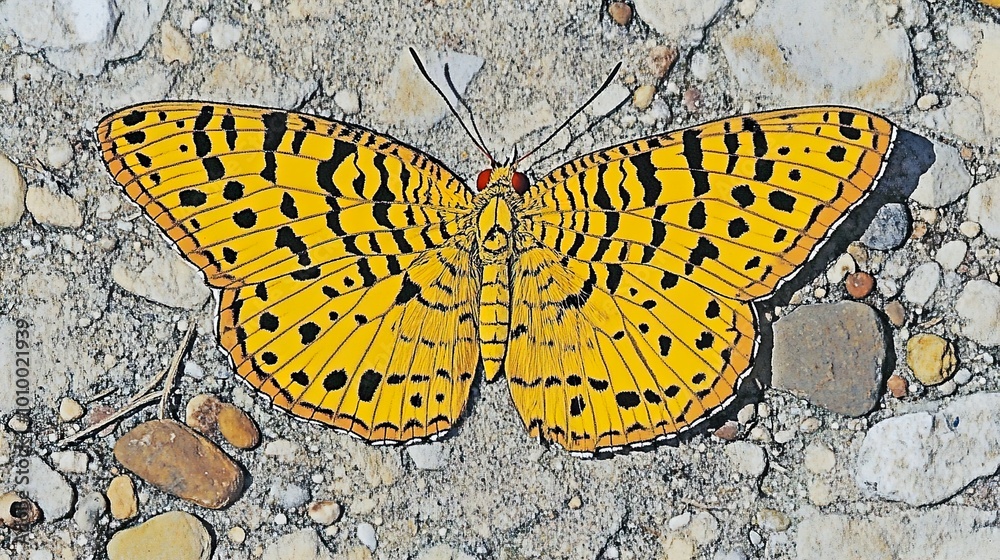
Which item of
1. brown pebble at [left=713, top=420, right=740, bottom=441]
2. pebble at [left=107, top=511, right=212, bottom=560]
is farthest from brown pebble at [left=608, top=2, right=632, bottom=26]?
pebble at [left=107, top=511, right=212, bottom=560]

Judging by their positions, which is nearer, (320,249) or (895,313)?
(320,249)

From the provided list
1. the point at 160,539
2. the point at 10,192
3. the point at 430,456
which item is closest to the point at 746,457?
the point at 430,456

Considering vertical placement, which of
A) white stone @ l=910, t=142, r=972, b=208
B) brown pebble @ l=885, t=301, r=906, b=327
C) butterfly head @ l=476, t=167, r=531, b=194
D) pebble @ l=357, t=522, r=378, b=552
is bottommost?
pebble @ l=357, t=522, r=378, b=552

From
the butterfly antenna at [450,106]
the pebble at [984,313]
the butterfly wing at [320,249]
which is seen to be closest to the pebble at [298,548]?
the butterfly wing at [320,249]

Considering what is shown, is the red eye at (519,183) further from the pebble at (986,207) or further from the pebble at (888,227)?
the pebble at (986,207)

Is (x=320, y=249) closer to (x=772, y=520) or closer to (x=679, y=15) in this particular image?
(x=679, y=15)

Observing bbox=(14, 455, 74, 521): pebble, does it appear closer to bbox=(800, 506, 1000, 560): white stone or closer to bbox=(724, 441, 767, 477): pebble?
bbox=(724, 441, 767, 477): pebble
